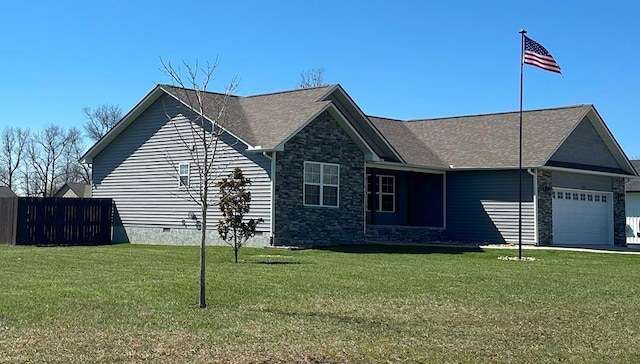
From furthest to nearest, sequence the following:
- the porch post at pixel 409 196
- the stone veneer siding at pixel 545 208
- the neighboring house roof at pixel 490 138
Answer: the porch post at pixel 409 196
the neighboring house roof at pixel 490 138
the stone veneer siding at pixel 545 208

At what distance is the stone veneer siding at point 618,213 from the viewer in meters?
34.2

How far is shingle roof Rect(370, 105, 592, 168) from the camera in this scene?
99.6 feet

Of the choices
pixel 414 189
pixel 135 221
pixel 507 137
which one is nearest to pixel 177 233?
pixel 135 221

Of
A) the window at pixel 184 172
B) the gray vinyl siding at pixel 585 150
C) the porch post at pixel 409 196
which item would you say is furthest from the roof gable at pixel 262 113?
the gray vinyl siding at pixel 585 150

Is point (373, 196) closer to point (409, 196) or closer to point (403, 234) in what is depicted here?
point (403, 234)

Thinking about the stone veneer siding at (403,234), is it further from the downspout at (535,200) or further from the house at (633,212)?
the house at (633,212)

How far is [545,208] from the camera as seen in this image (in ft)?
98.8

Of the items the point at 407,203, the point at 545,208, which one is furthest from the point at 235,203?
the point at 545,208

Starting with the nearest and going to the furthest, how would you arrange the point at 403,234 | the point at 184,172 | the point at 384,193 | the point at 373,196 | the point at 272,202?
the point at 272,202, the point at 184,172, the point at 373,196, the point at 403,234, the point at 384,193

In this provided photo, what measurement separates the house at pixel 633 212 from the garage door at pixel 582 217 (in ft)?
32.7

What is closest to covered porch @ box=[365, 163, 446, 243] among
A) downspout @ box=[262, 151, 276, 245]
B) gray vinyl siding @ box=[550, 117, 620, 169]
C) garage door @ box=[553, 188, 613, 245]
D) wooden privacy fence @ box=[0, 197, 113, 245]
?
garage door @ box=[553, 188, 613, 245]

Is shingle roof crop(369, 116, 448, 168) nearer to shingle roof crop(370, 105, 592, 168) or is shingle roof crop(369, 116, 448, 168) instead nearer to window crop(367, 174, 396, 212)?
shingle roof crop(370, 105, 592, 168)

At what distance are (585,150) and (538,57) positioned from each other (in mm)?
9293

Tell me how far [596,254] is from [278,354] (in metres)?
19.8
